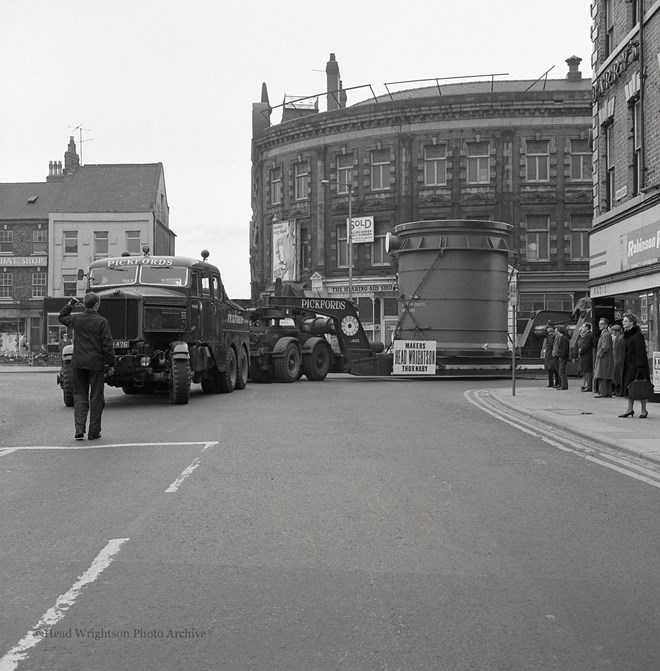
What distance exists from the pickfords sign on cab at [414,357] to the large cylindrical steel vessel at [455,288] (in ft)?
0.91

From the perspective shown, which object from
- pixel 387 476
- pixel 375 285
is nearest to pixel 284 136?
pixel 375 285

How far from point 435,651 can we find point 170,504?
12.3 ft

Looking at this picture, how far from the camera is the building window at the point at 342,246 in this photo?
48688 mm

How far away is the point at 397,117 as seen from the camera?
1854 inches

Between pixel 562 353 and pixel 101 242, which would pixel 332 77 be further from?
pixel 562 353

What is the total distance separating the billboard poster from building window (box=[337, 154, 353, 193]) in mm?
3408

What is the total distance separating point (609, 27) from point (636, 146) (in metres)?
4.05

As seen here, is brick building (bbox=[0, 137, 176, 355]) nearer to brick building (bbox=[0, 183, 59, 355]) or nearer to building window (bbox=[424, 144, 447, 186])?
brick building (bbox=[0, 183, 59, 355])

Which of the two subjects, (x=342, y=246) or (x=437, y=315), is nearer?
(x=437, y=315)

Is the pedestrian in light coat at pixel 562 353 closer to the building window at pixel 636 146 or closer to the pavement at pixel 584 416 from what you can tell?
the pavement at pixel 584 416

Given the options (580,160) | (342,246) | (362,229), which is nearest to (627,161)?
(580,160)

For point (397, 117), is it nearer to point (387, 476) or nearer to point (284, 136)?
point (284, 136)

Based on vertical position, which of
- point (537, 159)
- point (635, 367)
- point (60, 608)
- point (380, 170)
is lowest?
point (60, 608)

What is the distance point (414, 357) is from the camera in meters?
28.9
